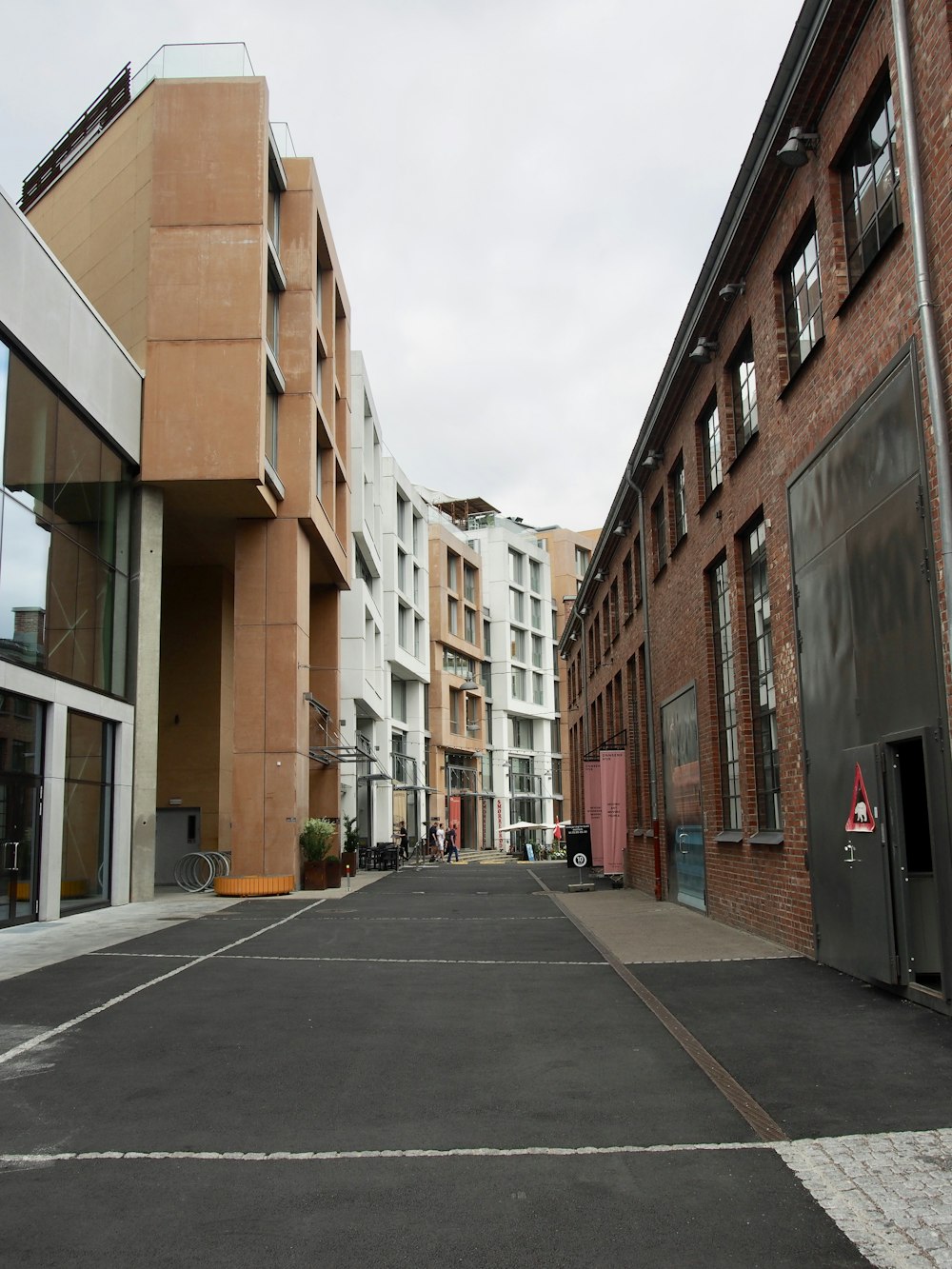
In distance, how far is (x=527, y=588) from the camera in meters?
77.9

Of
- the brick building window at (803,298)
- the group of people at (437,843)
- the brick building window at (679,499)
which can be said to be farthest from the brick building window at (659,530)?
the group of people at (437,843)

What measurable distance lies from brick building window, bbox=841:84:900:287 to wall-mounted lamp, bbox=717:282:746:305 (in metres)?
3.05

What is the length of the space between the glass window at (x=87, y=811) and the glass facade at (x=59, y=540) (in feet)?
2.75

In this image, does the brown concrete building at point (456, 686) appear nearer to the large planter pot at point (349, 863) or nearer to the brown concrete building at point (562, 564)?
the brown concrete building at point (562, 564)

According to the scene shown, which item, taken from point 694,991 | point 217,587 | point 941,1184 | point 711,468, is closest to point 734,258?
point 711,468

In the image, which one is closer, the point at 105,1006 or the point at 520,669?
the point at 105,1006

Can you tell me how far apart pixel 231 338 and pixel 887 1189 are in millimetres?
20508

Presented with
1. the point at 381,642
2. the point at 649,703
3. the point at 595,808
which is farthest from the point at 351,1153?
the point at 381,642

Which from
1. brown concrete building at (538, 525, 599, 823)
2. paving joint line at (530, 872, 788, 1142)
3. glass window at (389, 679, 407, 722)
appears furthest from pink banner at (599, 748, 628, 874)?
brown concrete building at (538, 525, 599, 823)

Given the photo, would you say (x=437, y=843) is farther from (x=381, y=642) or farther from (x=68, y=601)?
(x=68, y=601)

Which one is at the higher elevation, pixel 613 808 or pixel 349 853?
pixel 613 808

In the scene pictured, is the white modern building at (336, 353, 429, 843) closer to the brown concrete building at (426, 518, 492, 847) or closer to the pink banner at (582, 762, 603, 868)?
the brown concrete building at (426, 518, 492, 847)

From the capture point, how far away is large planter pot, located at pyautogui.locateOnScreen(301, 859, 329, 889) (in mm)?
23484

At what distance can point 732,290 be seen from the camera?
1288cm
